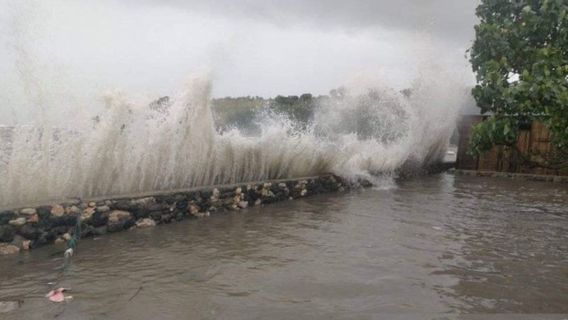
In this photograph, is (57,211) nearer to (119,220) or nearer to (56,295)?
(119,220)

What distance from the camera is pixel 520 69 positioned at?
5633mm

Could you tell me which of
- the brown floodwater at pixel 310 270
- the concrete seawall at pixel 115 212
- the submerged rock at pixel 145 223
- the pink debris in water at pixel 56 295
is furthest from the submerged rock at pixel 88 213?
the pink debris in water at pixel 56 295

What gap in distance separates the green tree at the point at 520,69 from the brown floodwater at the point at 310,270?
138cm

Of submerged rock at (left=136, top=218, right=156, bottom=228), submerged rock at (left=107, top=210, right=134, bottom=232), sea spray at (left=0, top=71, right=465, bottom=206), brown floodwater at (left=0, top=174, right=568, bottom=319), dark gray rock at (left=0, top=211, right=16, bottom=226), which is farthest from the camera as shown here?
submerged rock at (left=136, top=218, right=156, bottom=228)

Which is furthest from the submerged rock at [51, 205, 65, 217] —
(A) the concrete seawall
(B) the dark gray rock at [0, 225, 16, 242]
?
(B) the dark gray rock at [0, 225, 16, 242]

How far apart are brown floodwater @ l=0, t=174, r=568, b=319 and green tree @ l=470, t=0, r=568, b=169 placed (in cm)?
138

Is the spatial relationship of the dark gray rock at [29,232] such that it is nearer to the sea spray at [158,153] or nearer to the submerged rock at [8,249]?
the submerged rock at [8,249]

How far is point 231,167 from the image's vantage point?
342 inches

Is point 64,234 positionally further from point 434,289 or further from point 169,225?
point 434,289

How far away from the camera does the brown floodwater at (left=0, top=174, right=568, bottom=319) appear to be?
149 inches

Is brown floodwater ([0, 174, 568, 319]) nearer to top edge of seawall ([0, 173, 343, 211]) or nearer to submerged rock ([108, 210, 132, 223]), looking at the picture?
submerged rock ([108, 210, 132, 223])

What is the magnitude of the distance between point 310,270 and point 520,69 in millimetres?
3454

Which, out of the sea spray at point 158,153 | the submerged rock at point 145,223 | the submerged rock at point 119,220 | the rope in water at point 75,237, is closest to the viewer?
the rope in water at point 75,237

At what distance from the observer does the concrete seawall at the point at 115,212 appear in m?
5.29
